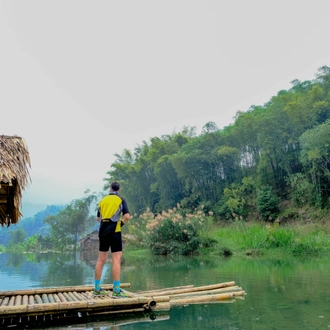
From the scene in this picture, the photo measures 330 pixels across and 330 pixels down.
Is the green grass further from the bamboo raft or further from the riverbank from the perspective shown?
the bamboo raft

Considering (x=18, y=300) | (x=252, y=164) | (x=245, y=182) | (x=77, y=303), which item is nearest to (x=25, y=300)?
(x=18, y=300)

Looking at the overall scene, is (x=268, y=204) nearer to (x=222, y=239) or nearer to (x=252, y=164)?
(x=252, y=164)

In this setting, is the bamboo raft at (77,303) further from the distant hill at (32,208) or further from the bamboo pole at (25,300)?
the distant hill at (32,208)

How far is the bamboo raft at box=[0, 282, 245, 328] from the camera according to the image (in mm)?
3342

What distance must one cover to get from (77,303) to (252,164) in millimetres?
22979

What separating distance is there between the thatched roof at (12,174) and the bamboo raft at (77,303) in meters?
1.05

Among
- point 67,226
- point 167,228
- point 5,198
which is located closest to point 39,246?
point 67,226

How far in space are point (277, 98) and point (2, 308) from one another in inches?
856

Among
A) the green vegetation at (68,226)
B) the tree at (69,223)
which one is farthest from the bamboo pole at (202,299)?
the tree at (69,223)

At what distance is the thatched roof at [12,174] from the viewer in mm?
4035

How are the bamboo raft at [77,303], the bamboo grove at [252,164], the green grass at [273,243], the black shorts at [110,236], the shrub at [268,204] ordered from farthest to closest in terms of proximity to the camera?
1. the shrub at [268,204]
2. the bamboo grove at [252,164]
3. the green grass at [273,243]
4. the black shorts at [110,236]
5. the bamboo raft at [77,303]

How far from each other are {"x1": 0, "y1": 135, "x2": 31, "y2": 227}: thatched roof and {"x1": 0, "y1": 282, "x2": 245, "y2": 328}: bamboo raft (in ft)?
3.43

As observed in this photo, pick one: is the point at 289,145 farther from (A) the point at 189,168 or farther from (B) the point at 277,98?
(A) the point at 189,168

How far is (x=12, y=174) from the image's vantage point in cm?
402
